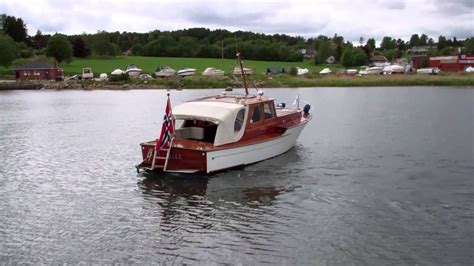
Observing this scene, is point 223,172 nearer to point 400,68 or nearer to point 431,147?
point 431,147

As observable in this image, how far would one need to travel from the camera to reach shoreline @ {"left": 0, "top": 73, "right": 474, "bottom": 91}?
92812 mm

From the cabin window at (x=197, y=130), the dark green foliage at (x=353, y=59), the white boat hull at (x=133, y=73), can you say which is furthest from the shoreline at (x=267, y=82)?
the cabin window at (x=197, y=130)

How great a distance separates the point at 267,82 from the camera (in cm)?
9594

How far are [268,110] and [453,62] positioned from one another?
107 meters

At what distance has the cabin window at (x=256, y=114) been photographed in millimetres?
25641

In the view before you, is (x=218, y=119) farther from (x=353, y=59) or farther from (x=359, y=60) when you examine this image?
(x=353, y=59)

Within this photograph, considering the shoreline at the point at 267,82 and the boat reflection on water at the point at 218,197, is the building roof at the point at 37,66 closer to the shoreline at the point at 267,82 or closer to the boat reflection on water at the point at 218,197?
the shoreline at the point at 267,82

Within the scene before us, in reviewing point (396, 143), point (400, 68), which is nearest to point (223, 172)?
point (396, 143)

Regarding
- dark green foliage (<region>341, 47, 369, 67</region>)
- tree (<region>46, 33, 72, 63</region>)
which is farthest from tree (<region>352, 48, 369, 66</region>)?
tree (<region>46, 33, 72, 63</region>)

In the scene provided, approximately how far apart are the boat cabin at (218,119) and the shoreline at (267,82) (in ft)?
215

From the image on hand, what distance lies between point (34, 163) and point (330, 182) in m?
14.8

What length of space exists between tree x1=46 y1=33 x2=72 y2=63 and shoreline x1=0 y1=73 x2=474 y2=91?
26973 mm

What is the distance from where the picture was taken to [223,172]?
939 inches

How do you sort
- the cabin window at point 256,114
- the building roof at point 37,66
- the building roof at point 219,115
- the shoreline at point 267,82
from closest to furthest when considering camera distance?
the building roof at point 219,115 → the cabin window at point 256,114 → the shoreline at point 267,82 → the building roof at point 37,66
